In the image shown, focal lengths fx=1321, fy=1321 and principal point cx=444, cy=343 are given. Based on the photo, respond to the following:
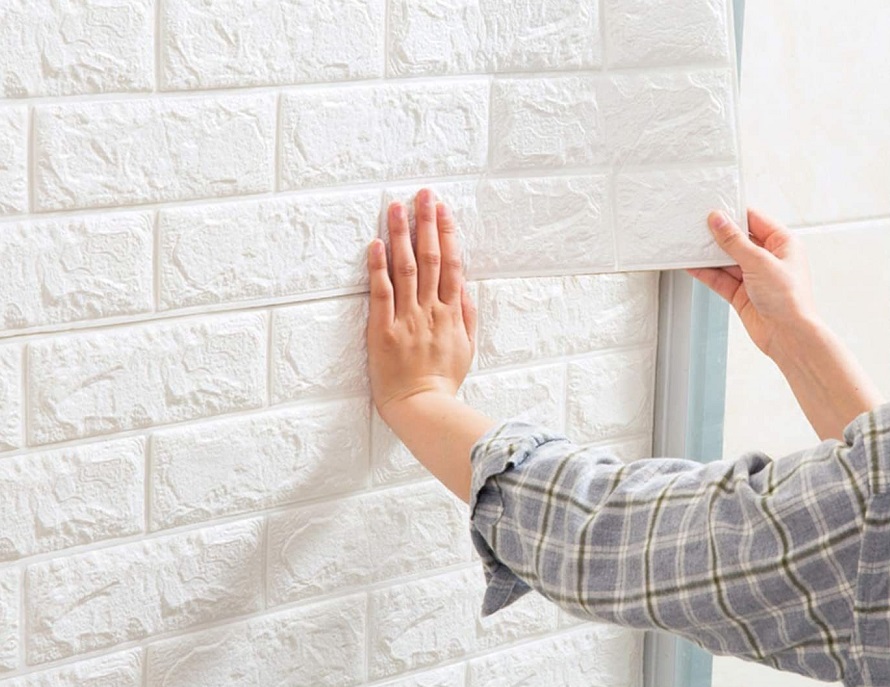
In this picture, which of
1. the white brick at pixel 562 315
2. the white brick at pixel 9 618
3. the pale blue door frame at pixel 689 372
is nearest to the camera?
the white brick at pixel 9 618

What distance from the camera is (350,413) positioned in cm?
119

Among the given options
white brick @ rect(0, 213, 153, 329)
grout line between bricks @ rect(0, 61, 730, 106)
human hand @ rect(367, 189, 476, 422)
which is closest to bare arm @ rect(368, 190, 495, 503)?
human hand @ rect(367, 189, 476, 422)

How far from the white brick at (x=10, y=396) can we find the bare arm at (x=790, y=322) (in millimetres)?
631

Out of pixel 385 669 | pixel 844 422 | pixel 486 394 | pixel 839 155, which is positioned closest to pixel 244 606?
pixel 385 669

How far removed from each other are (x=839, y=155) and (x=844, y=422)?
41 cm

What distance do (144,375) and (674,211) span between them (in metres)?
0.51

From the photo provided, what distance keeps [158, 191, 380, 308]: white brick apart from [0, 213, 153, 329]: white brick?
0.9 inches

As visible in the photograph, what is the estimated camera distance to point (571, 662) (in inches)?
55.6

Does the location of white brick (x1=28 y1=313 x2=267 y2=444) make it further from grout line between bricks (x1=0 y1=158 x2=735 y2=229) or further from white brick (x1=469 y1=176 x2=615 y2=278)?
white brick (x1=469 y1=176 x2=615 y2=278)

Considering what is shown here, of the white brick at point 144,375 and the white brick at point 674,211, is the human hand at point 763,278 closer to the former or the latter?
the white brick at point 674,211

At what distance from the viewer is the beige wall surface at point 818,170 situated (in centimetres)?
→ 139

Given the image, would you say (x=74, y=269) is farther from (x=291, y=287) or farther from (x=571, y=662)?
(x=571, y=662)

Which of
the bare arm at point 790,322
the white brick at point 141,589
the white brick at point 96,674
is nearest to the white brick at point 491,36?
→ the bare arm at point 790,322

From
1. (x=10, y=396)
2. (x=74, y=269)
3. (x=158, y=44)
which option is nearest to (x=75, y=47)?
(x=158, y=44)
